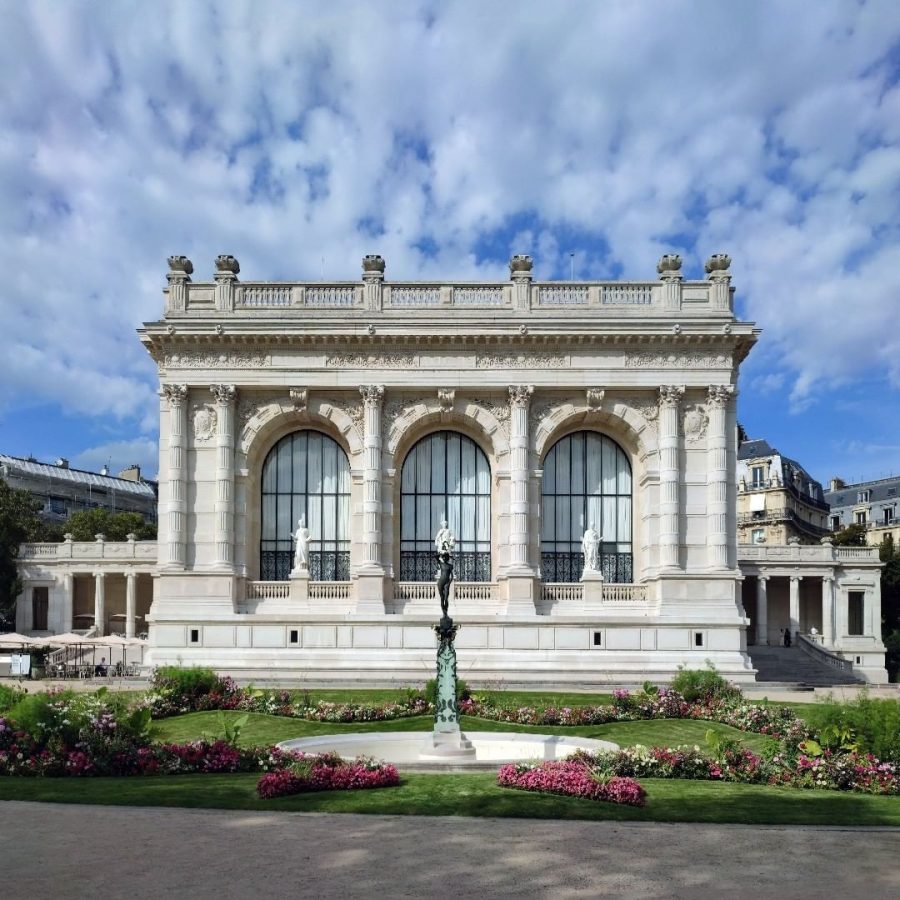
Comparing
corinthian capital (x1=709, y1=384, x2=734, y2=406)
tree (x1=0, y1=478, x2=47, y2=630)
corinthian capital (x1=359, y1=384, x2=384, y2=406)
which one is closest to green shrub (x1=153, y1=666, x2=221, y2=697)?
corinthian capital (x1=359, y1=384, x2=384, y2=406)

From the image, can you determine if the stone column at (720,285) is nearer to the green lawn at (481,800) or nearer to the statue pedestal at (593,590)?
the statue pedestal at (593,590)

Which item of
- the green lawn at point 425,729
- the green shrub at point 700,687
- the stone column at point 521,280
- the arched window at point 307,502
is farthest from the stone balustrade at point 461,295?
the green lawn at point 425,729

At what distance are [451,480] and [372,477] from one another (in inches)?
167

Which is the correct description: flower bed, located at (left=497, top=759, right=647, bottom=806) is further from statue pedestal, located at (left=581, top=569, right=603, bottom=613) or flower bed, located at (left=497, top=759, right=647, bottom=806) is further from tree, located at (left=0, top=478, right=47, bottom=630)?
tree, located at (left=0, top=478, right=47, bottom=630)

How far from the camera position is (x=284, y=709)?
34.1m

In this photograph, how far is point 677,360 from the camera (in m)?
47.8

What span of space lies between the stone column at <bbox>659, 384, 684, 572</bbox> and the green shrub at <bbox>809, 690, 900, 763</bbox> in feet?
75.1

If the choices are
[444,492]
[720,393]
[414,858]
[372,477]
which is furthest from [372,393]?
[414,858]

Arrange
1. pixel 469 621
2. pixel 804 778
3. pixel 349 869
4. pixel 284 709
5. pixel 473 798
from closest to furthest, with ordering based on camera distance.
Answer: pixel 349 869, pixel 473 798, pixel 804 778, pixel 284 709, pixel 469 621

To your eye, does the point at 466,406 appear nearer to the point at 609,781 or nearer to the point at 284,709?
the point at 284,709

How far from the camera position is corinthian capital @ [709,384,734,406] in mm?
47469

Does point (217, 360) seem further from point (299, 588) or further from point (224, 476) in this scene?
point (299, 588)

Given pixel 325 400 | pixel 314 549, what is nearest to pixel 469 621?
pixel 314 549

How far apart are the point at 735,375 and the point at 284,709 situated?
25088mm
